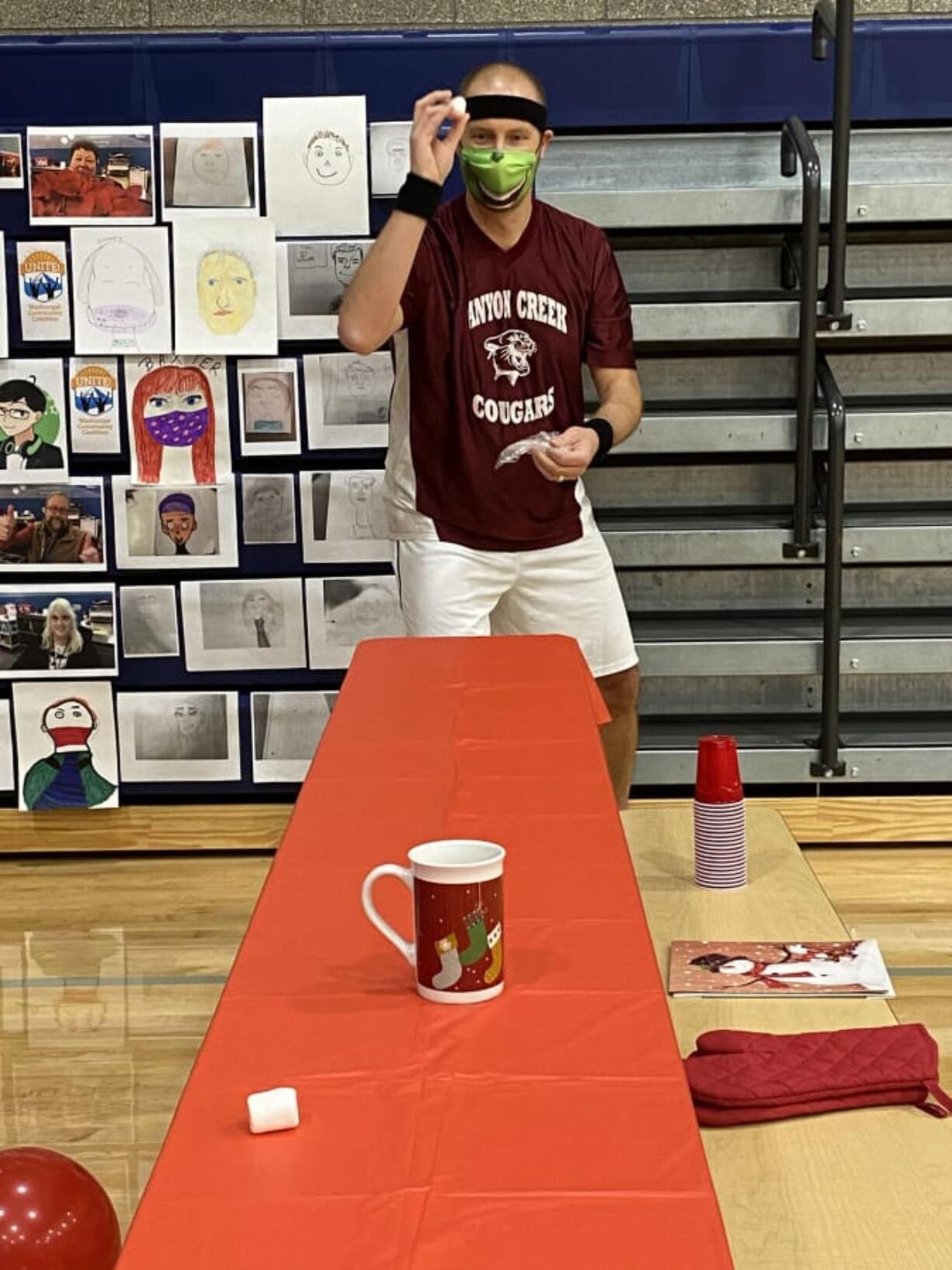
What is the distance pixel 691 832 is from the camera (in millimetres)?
3166

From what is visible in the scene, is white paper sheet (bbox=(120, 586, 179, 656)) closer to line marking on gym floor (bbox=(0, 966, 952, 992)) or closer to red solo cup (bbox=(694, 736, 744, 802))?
line marking on gym floor (bbox=(0, 966, 952, 992))

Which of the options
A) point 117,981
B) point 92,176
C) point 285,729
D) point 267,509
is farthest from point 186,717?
point 92,176

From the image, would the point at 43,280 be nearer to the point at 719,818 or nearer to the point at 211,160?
the point at 211,160

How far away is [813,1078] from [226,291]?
3.09 meters

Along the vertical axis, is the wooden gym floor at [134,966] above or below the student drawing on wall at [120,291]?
below

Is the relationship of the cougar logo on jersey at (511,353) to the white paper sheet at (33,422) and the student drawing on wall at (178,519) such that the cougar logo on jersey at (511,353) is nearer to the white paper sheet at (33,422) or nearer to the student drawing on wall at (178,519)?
the student drawing on wall at (178,519)

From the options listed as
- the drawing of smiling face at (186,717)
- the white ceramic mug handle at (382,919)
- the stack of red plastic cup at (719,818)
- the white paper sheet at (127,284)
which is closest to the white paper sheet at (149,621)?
the drawing of smiling face at (186,717)

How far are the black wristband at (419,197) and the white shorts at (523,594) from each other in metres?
0.74

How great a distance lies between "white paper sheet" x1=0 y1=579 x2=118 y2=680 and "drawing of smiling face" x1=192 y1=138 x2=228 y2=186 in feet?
3.68

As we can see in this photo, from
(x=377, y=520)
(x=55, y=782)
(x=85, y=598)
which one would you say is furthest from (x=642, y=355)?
(x=55, y=782)

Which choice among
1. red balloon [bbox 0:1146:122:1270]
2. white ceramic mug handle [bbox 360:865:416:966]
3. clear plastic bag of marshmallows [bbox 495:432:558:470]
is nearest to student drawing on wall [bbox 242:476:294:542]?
clear plastic bag of marshmallows [bbox 495:432:558:470]

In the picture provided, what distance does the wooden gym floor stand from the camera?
3139 millimetres

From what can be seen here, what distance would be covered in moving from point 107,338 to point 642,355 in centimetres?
145

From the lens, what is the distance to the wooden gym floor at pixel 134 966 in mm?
3139
